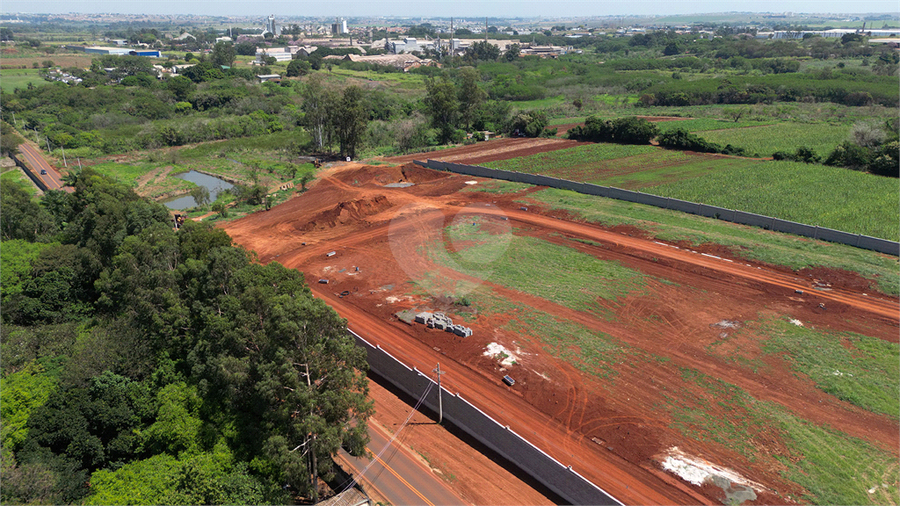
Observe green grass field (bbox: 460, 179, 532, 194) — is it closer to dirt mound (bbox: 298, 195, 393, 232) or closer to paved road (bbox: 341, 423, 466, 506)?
dirt mound (bbox: 298, 195, 393, 232)

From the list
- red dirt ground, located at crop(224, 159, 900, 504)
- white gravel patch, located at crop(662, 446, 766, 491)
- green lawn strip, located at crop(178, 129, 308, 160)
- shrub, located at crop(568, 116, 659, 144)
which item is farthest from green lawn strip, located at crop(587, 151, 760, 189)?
green lawn strip, located at crop(178, 129, 308, 160)

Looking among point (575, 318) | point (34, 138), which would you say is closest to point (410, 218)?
point (575, 318)

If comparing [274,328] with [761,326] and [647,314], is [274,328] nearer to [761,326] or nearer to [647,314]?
[647,314]

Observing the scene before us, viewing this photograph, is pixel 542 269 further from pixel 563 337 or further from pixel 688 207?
pixel 688 207

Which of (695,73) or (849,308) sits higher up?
(695,73)

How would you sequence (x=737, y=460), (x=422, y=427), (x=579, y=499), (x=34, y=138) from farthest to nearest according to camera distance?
(x=34, y=138) < (x=422, y=427) < (x=737, y=460) < (x=579, y=499)

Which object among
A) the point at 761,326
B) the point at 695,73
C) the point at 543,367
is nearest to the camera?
the point at 543,367
